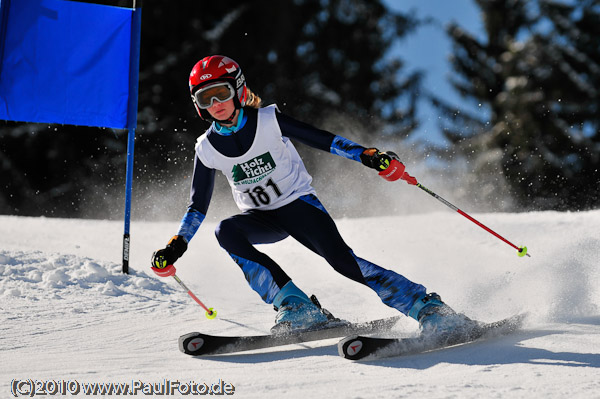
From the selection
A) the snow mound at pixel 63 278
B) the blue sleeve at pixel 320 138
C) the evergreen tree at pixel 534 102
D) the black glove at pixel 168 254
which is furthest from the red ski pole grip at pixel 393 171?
the evergreen tree at pixel 534 102

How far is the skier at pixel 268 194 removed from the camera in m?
3.58

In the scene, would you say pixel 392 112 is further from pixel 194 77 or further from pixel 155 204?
pixel 194 77

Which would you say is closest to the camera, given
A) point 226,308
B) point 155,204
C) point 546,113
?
point 226,308

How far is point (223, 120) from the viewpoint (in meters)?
3.67

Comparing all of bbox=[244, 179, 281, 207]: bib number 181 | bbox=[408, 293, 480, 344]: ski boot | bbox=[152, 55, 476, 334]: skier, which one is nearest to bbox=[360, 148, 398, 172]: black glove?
bbox=[152, 55, 476, 334]: skier

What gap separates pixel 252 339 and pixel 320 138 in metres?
1.11

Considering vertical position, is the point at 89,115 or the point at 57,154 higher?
the point at 57,154

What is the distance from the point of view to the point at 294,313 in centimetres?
362

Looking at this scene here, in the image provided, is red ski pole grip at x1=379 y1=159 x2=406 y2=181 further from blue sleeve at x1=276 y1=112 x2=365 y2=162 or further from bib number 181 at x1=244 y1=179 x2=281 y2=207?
bib number 181 at x1=244 y1=179 x2=281 y2=207

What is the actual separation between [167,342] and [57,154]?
15.7 meters

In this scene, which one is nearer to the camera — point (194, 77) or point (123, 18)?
point (194, 77)

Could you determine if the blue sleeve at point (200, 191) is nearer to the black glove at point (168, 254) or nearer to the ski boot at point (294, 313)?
the black glove at point (168, 254)

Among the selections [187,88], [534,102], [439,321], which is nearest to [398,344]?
[439,321]

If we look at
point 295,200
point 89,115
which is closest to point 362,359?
point 295,200
